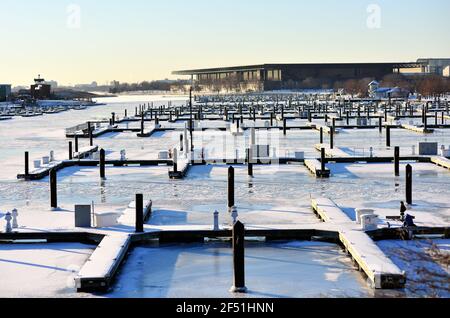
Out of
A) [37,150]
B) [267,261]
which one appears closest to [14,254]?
[267,261]

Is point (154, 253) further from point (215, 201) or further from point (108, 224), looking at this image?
point (215, 201)

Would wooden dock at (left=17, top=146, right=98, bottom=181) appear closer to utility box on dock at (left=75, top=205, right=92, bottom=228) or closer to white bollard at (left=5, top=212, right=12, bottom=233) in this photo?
utility box on dock at (left=75, top=205, right=92, bottom=228)

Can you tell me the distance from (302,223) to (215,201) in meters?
5.22

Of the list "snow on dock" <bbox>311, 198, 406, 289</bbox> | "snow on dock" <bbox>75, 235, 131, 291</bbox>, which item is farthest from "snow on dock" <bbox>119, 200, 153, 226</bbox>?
"snow on dock" <bbox>311, 198, 406, 289</bbox>

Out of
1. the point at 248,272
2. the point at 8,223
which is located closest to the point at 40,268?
the point at 8,223

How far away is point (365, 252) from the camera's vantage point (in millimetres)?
18391

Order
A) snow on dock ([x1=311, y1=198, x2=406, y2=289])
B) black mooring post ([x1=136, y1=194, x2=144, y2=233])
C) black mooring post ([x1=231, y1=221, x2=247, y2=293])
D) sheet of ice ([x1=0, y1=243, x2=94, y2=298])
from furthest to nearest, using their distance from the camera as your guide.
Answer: black mooring post ([x1=136, y1=194, x2=144, y2=233]), sheet of ice ([x1=0, y1=243, x2=94, y2=298]), snow on dock ([x1=311, y1=198, x2=406, y2=289]), black mooring post ([x1=231, y1=221, x2=247, y2=293])

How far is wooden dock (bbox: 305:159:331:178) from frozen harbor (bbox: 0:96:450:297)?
1.12ft

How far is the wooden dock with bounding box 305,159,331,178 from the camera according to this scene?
33719mm

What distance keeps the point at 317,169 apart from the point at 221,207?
907 centimetres

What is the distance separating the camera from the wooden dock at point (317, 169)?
33.7 metres

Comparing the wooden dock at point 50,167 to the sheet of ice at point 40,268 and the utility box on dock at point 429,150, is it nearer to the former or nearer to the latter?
the sheet of ice at point 40,268

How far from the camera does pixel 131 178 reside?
34.3 m

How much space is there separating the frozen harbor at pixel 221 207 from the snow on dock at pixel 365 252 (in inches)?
10.8
